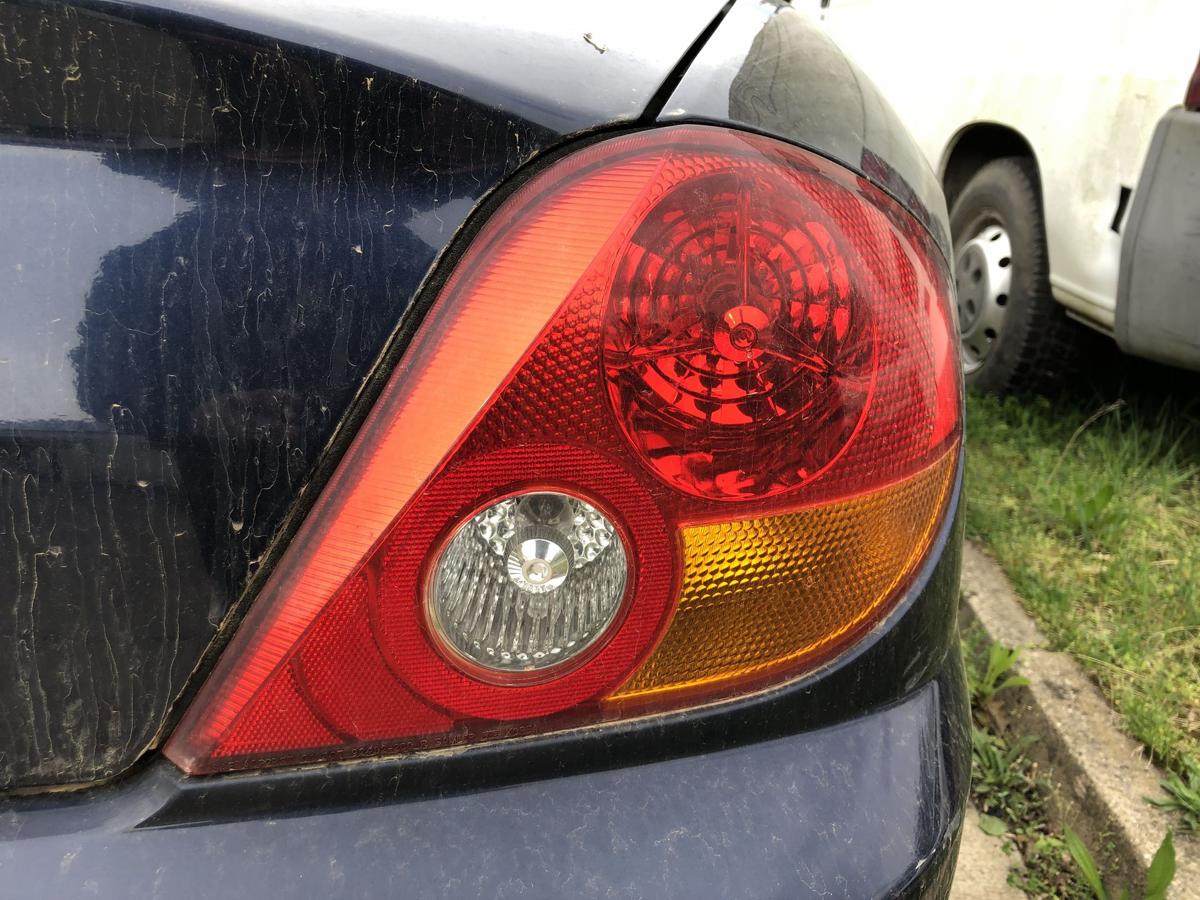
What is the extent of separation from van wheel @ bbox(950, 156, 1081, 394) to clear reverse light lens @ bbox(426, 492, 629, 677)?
269 centimetres

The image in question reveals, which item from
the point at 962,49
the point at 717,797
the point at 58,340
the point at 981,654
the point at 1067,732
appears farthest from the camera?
the point at 962,49

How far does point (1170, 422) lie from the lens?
124 inches

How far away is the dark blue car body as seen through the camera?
2.50ft

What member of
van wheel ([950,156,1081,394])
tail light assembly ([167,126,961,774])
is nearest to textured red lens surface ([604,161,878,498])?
tail light assembly ([167,126,961,774])

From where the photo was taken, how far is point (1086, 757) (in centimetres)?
197

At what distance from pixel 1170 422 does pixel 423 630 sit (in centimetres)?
301

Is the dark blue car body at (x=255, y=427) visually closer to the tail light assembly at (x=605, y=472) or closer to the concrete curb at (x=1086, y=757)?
the tail light assembly at (x=605, y=472)

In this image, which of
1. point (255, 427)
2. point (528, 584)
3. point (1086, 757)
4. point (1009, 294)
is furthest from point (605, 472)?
point (1009, 294)

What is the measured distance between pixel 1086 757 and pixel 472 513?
1.65m

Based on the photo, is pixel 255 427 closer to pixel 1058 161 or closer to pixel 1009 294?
pixel 1058 161

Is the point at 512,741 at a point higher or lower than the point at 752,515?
lower

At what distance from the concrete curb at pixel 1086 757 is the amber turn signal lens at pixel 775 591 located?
1221 millimetres

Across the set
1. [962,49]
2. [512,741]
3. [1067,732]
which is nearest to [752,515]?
[512,741]

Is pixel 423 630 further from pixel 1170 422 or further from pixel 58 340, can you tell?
pixel 1170 422
